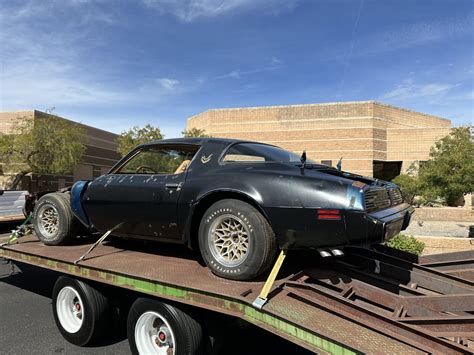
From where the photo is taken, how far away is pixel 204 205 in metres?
3.38

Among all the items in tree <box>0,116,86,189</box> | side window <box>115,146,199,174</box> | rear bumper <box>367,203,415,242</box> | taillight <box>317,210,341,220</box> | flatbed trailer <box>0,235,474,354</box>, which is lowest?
flatbed trailer <box>0,235,474,354</box>

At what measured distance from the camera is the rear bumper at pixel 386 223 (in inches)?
108

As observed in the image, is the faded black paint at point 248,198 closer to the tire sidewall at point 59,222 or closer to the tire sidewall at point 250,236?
the tire sidewall at point 250,236

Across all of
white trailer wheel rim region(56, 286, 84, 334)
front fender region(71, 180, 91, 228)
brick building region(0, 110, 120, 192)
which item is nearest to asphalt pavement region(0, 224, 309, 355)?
white trailer wheel rim region(56, 286, 84, 334)

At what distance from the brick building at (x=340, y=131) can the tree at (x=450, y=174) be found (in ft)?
67.6

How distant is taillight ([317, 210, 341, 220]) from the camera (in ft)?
9.12

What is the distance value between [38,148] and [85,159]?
61.7 feet

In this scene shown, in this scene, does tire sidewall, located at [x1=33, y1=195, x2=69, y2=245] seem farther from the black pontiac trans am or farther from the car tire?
the black pontiac trans am

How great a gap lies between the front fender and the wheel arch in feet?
5.23

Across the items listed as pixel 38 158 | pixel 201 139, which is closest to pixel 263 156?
pixel 201 139

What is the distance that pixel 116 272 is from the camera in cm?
337

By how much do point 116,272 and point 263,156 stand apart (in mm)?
1725

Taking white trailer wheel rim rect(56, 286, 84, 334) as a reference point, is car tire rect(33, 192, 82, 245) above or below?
above

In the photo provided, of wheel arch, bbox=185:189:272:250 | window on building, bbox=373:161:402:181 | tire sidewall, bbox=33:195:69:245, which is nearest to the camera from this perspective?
wheel arch, bbox=185:189:272:250
